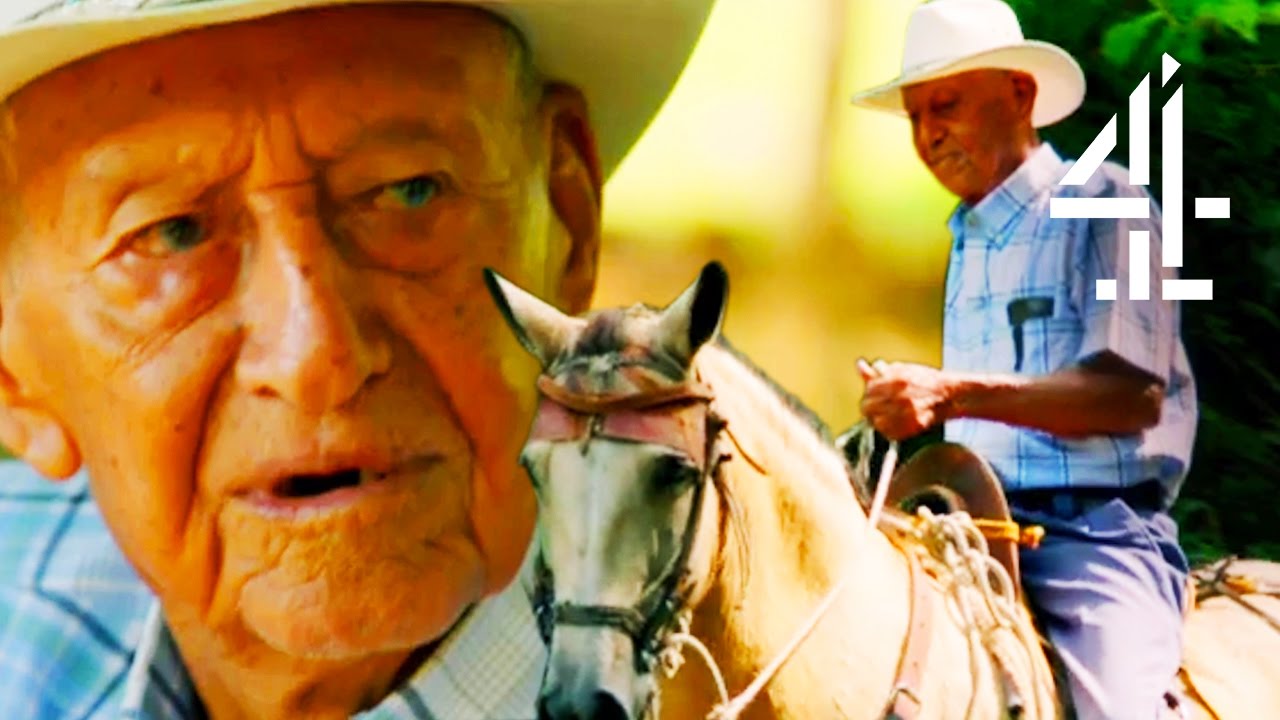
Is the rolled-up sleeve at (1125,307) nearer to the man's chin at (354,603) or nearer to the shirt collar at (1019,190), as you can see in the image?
the shirt collar at (1019,190)

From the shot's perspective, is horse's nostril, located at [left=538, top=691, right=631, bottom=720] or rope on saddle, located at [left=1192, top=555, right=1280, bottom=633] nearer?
horse's nostril, located at [left=538, top=691, right=631, bottom=720]

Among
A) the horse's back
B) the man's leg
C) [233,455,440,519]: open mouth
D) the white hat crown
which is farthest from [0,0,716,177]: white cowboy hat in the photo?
the horse's back

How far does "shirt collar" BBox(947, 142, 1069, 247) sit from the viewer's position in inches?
35.4

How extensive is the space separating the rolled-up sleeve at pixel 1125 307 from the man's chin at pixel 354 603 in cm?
36

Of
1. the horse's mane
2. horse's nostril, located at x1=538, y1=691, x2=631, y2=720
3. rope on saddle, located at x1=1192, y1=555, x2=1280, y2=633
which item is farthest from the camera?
rope on saddle, located at x1=1192, y1=555, x2=1280, y2=633

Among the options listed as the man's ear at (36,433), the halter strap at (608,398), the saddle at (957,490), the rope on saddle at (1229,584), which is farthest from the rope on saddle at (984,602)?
the man's ear at (36,433)

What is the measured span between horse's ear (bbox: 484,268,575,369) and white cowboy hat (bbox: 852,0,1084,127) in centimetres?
25

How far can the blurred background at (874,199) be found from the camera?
0.91 meters

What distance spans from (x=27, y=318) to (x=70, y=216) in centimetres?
8

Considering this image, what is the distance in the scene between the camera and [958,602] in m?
0.93

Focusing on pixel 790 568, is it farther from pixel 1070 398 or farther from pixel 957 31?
pixel 957 31

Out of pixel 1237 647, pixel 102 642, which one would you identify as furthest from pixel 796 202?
pixel 102 642

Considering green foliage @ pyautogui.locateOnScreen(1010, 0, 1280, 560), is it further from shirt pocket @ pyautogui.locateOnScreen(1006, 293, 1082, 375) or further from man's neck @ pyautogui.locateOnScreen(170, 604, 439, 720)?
man's neck @ pyautogui.locateOnScreen(170, 604, 439, 720)

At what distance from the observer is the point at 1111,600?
961 millimetres
